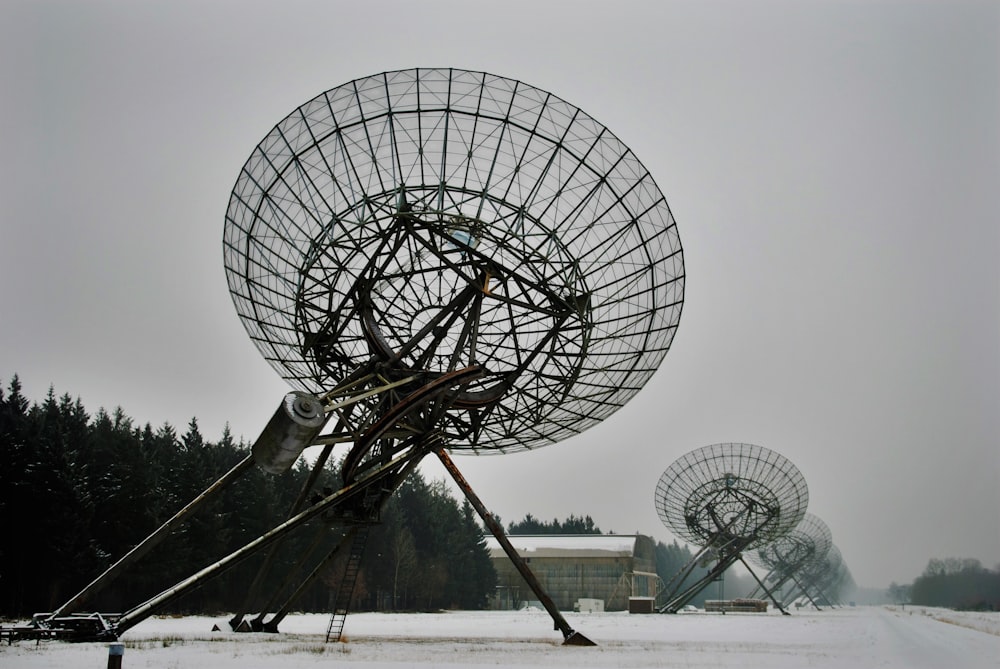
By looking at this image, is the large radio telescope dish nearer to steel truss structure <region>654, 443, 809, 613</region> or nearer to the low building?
steel truss structure <region>654, 443, 809, 613</region>

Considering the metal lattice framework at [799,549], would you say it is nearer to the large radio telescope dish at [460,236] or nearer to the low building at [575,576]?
the low building at [575,576]

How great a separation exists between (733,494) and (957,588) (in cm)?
9751

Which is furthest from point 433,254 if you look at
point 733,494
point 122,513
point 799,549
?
point 799,549

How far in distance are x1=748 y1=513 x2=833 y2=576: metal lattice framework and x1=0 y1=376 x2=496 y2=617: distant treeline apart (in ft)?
180

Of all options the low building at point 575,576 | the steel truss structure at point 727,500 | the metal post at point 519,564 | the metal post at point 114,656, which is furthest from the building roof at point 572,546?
the metal post at point 114,656

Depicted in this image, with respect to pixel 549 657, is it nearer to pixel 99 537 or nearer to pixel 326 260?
pixel 326 260

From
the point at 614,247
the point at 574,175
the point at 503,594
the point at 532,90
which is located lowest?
the point at 503,594

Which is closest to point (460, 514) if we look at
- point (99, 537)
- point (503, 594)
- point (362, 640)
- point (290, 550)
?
point (503, 594)

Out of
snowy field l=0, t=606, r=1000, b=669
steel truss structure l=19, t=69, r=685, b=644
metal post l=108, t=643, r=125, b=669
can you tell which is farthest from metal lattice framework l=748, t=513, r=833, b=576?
metal post l=108, t=643, r=125, b=669

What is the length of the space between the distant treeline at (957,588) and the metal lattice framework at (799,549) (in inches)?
822

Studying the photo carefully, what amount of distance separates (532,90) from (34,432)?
37553mm

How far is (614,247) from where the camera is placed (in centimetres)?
2844

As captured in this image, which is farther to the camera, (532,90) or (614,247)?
(614,247)

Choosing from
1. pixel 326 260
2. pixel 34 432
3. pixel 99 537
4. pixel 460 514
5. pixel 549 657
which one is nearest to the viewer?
pixel 549 657
